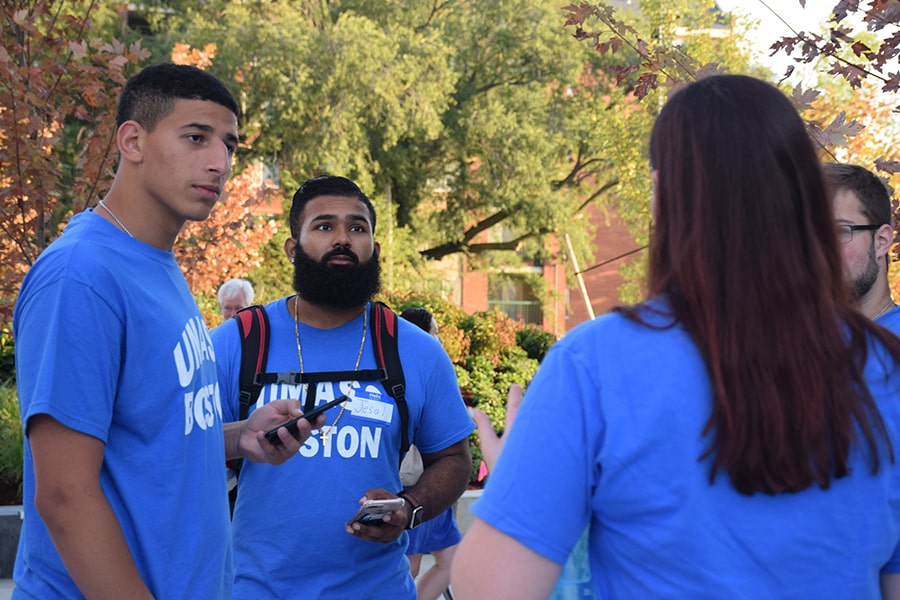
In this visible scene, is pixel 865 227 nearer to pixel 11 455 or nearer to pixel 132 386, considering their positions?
pixel 132 386

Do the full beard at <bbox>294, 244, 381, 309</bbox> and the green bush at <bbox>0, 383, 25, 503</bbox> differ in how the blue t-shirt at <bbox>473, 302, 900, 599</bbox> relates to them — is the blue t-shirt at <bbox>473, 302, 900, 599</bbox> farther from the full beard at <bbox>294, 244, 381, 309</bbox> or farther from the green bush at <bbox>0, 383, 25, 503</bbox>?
the green bush at <bbox>0, 383, 25, 503</bbox>

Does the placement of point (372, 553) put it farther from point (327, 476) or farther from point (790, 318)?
point (790, 318)

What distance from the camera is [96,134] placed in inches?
265

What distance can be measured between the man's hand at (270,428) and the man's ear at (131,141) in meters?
0.86

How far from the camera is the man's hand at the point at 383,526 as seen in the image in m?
3.32

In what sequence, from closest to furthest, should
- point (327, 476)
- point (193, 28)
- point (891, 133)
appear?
1. point (327, 476)
2. point (891, 133)
3. point (193, 28)

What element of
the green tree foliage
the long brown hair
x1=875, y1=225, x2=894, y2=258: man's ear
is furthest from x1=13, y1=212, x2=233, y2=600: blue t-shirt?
the green tree foliage

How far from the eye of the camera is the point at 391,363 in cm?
371

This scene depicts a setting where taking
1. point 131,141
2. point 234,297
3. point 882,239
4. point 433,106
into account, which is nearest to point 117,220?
point 131,141

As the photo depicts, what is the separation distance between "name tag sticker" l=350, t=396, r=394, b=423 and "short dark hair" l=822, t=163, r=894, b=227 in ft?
5.65

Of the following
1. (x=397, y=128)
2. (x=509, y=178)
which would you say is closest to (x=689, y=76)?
(x=397, y=128)

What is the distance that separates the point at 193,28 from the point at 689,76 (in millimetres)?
22066

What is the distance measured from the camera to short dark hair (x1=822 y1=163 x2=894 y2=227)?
3.70 m

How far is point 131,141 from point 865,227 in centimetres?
248
